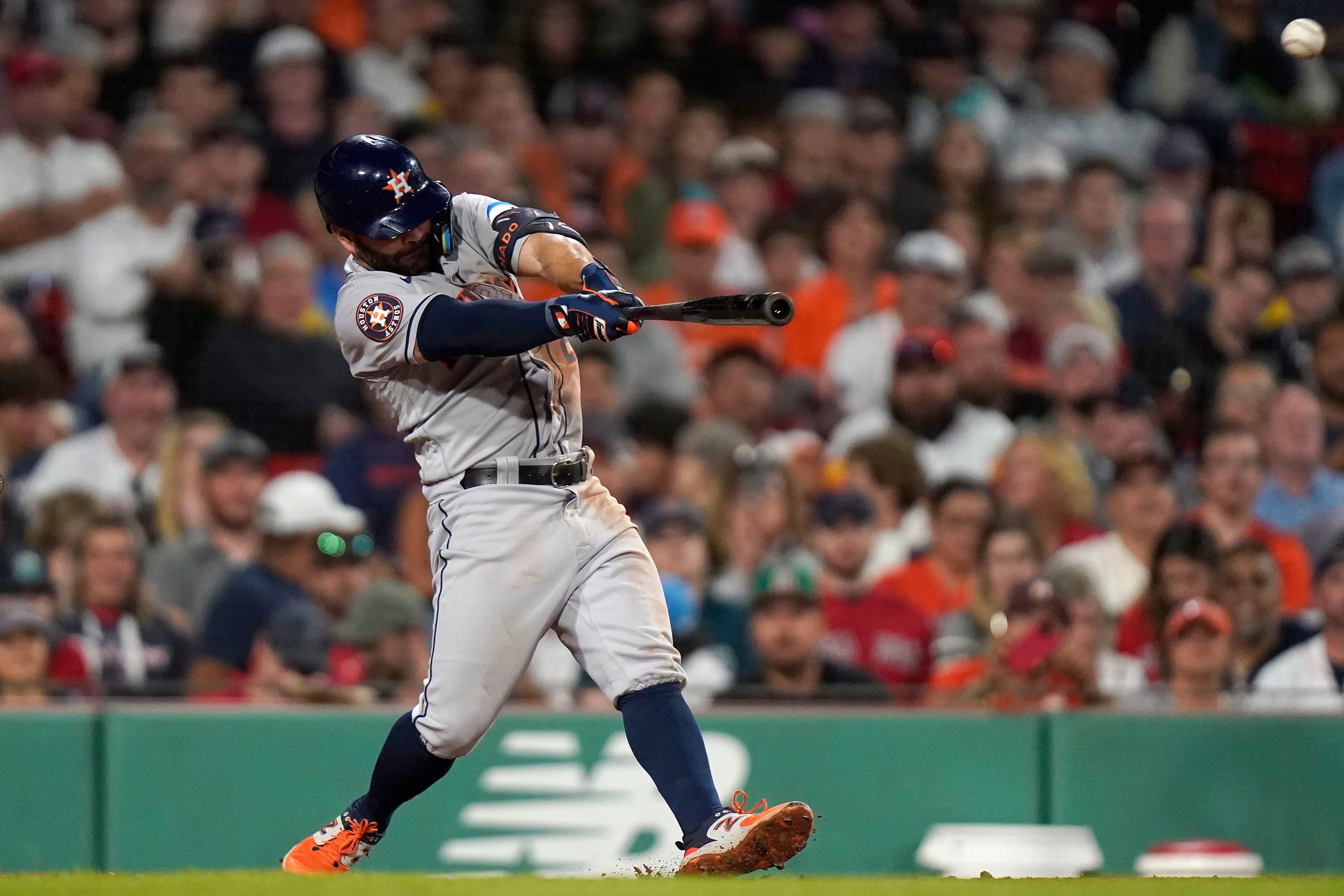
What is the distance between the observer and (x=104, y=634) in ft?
19.4

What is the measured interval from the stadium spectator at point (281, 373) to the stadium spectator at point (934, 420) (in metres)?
2.13

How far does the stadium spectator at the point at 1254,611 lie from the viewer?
5.96m

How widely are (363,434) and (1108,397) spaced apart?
10.5ft

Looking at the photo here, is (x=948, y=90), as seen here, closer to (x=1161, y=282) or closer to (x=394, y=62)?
(x=1161, y=282)

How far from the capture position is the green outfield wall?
17.4 ft

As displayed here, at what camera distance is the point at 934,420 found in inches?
290

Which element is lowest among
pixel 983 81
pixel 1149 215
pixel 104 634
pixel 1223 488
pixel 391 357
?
pixel 104 634

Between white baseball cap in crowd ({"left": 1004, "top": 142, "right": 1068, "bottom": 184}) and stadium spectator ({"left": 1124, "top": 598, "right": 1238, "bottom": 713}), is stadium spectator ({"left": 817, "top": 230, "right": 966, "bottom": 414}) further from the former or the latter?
stadium spectator ({"left": 1124, "top": 598, "right": 1238, "bottom": 713})

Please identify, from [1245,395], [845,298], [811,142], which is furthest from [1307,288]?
[811,142]

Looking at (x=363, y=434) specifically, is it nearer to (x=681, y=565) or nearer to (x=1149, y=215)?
(x=681, y=565)

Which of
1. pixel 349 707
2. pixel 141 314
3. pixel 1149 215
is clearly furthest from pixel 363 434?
pixel 1149 215

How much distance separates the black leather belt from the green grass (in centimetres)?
86

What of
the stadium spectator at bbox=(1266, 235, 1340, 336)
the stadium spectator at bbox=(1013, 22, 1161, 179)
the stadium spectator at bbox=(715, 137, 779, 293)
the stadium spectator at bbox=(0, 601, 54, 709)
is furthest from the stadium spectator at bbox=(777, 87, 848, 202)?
the stadium spectator at bbox=(0, 601, 54, 709)

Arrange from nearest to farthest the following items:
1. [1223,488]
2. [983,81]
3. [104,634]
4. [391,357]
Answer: [391,357]
[104,634]
[1223,488]
[983,81]
